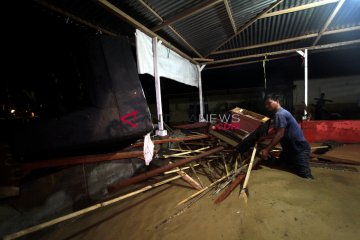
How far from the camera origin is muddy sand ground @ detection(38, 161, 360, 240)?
7.68 feet

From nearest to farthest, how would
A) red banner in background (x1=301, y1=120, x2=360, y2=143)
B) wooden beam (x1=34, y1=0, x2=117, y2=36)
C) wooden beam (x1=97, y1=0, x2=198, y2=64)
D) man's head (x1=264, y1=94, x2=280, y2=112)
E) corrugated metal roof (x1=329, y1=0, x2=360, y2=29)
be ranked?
wooden beam (x1=34, y1=0, x2=117, y2=36)
wooden beam (x1=97, y1=0, x2=198, y2=64)
man's head (x1=264, y1=94, x2=280, y2=112)
corrugated metal roof (x1=329, y1=0, x2=360, y2=29)
red banner in background (x1=301, y1=120, x2=360, y2=143)

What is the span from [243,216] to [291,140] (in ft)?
7.68

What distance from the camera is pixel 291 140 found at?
13.4 feet

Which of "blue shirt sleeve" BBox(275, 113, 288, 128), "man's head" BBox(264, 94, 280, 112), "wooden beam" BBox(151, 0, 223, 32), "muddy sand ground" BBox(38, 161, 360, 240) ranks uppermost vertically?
"wooden beam" BBox(151, 0, 223, 32)

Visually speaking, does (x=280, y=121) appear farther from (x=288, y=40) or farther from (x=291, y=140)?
(x=288, y=40)

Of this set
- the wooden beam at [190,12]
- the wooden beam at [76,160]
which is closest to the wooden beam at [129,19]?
the wooden beam at [190,12]

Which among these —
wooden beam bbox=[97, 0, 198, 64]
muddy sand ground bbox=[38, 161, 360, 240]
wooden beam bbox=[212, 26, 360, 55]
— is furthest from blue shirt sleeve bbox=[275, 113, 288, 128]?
wooden beam bbox=[212, 26, 360, 55]

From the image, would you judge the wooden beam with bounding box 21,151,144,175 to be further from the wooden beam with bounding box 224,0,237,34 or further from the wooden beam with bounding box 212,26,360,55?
the wooden beam with bounding box 212,26,360,55

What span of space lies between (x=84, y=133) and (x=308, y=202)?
12.4 ft

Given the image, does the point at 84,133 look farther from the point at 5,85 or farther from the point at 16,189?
the point at 5,85

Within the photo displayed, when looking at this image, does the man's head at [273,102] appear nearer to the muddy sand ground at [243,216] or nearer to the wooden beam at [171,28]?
the muddy sand ground at [243,216]

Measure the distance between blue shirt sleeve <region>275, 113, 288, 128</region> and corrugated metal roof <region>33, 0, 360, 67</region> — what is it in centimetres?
297

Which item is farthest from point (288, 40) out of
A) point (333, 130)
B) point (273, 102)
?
point (273, 102)

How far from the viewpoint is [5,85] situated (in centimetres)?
426
